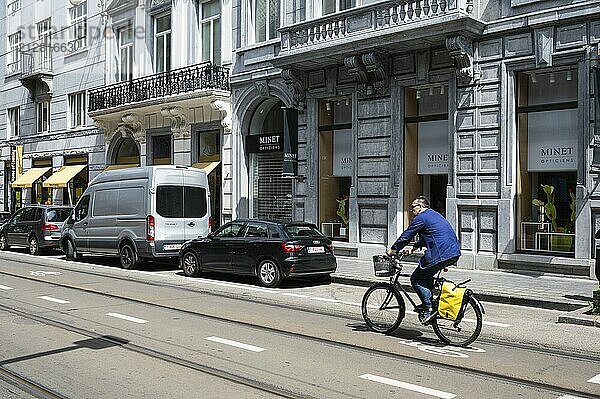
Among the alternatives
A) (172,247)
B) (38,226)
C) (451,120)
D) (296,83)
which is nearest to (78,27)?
(38,226)

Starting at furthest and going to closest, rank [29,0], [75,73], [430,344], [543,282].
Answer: [29,0]
[75,73]
[543,282]
[430,344]

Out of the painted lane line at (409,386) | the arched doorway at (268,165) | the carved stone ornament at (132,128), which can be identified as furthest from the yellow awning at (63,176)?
the painted lane line at (409,386)

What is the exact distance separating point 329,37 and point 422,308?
39.6ft

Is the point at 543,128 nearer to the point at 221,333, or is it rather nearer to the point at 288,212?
the point at 288,212

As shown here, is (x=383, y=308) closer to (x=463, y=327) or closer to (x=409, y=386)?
(x=463, y=327)

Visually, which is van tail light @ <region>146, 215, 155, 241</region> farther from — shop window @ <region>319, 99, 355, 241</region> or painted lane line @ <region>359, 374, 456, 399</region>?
painted lane line @ <region>359, 374, 456, 399</region>

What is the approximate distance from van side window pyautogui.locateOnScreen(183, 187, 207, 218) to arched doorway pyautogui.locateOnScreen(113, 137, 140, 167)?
10.3 meters

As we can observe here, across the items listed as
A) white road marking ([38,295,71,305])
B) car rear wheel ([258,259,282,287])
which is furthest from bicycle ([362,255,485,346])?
white road marking ([38,295,71,305])

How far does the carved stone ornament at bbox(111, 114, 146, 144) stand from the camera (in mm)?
27844

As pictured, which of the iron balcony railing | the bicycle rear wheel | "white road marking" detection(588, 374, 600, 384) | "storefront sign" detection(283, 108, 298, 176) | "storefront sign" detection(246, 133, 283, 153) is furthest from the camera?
the iron balcony railing

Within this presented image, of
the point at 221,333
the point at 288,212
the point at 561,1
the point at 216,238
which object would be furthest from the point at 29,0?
the point at 221,333

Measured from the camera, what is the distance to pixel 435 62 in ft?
58.7

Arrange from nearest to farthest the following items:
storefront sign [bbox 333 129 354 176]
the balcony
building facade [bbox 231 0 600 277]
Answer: building facade [bbox 231 0 600 277]
the balcony
storefront sign [bbox 333 129 354 176]

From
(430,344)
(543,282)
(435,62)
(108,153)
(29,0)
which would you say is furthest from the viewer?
(29,0)
